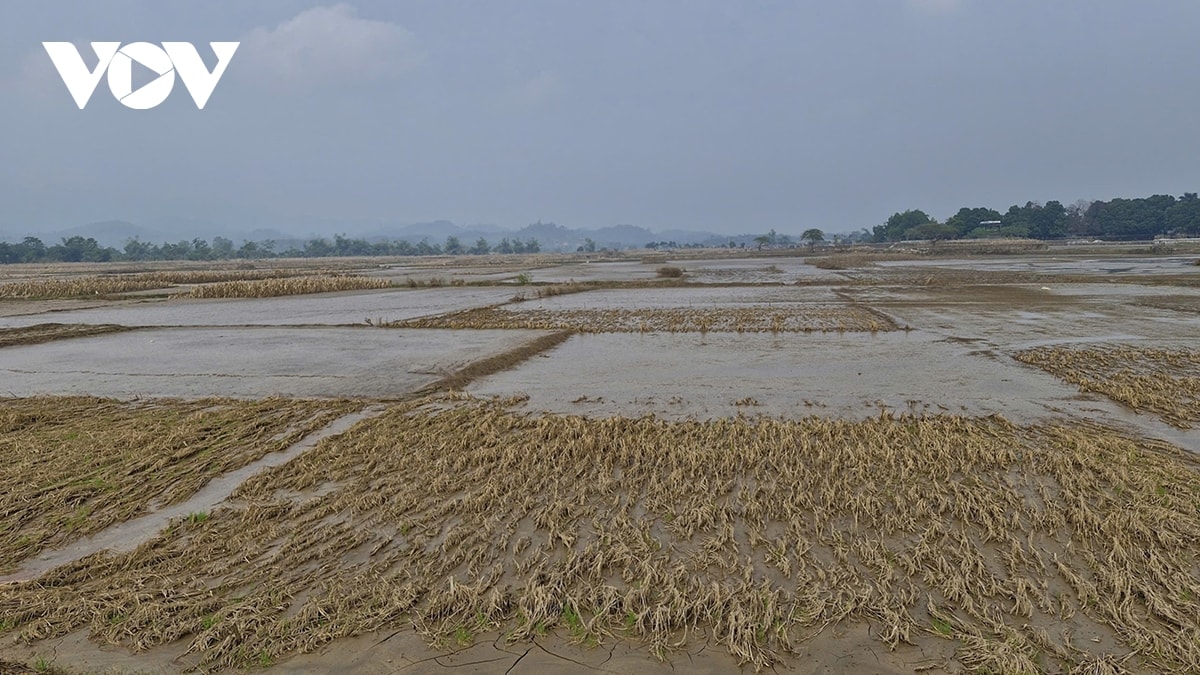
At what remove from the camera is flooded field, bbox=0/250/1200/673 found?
14.3 feet

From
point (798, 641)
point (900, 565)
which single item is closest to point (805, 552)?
point (900, 565)

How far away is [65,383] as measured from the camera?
12.9m

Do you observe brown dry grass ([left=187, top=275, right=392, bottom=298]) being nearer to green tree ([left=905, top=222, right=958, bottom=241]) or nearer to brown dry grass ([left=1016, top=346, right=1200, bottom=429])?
brown dry grass ([left=1016, top=346, right=1200, bottom=429])

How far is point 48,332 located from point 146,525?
19.2m

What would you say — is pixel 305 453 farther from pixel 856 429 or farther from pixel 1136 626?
pixel 1136 626

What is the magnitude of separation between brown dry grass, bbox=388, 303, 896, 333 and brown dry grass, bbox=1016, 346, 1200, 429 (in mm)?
5588

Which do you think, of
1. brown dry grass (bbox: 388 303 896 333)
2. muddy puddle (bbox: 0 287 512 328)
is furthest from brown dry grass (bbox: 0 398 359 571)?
muddy puddle (bbox: 0 287 512 328)

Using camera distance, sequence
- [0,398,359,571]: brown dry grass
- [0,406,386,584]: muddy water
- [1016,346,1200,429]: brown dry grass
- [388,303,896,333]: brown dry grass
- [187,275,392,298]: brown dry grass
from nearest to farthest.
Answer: [0,406,386,584]: muddy water, [0,398,359,571]: brown dry grass, [1016,346,1200,429]: brown dry grass, [388,303,896,333]: brown dry grass, [187,275,392,298]: brown dry grass

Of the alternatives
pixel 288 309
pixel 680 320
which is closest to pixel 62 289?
pixel 288 309

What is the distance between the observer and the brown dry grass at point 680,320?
790 inches

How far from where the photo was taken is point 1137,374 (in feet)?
40.4

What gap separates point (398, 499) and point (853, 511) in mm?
4935

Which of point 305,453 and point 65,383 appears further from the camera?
point 65,383

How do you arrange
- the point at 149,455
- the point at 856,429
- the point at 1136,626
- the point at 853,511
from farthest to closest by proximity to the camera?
the point at 856,429 < the point at 149,455 < the point at 853,511 < the point at 1136,626
